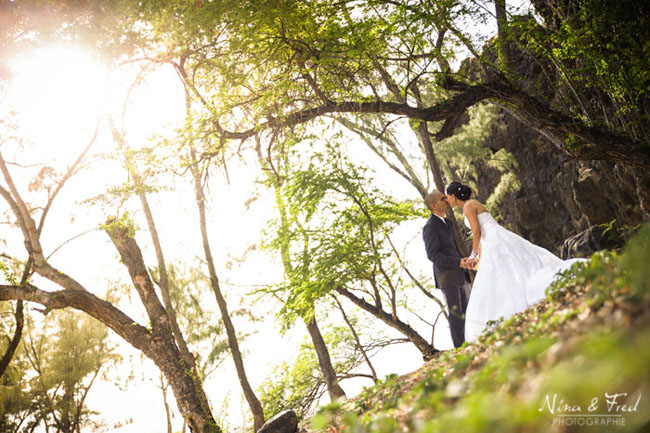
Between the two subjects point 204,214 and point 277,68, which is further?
point 204,214

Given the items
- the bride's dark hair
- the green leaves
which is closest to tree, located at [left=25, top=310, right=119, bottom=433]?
the green leaves

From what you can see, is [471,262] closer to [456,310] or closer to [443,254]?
[443,254]

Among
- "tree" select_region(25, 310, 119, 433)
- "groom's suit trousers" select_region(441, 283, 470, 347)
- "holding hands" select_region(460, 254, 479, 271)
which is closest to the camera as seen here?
"holding hands" select_region(460, 254, 479, 271)

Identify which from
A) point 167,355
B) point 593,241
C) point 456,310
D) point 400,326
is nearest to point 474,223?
point 456,310

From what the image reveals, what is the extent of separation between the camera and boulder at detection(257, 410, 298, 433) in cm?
692

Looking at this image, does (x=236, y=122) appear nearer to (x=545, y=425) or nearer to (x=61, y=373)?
(x=545, y=425)

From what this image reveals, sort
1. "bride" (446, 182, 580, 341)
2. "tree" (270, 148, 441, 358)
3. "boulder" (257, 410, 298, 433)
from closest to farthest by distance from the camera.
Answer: "bride" (446, 182, 580, 341) → "boulder" (257, 410, 298, 433) → "tree" (270, 148, 441, 358)

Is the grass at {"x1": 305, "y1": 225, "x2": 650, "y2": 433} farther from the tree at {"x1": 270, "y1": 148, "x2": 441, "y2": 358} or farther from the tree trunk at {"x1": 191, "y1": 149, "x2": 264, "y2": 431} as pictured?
the tree trunk at {"x1": 191, "y1": 149, "x2": 264, "y2": 431}

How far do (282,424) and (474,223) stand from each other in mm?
4426

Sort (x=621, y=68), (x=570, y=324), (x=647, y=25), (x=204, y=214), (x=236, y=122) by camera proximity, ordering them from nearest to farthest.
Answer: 1. (x=570, y=324)
2. (x=647, y=25)
3. (x=621, y=68)
4. (x=236, y=122)
5. (x=204, y=214)

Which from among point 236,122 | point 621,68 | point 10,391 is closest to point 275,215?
point 236,122

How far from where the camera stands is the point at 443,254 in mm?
6332

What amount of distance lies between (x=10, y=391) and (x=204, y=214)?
10.0 m

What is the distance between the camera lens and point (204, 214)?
1128cm
